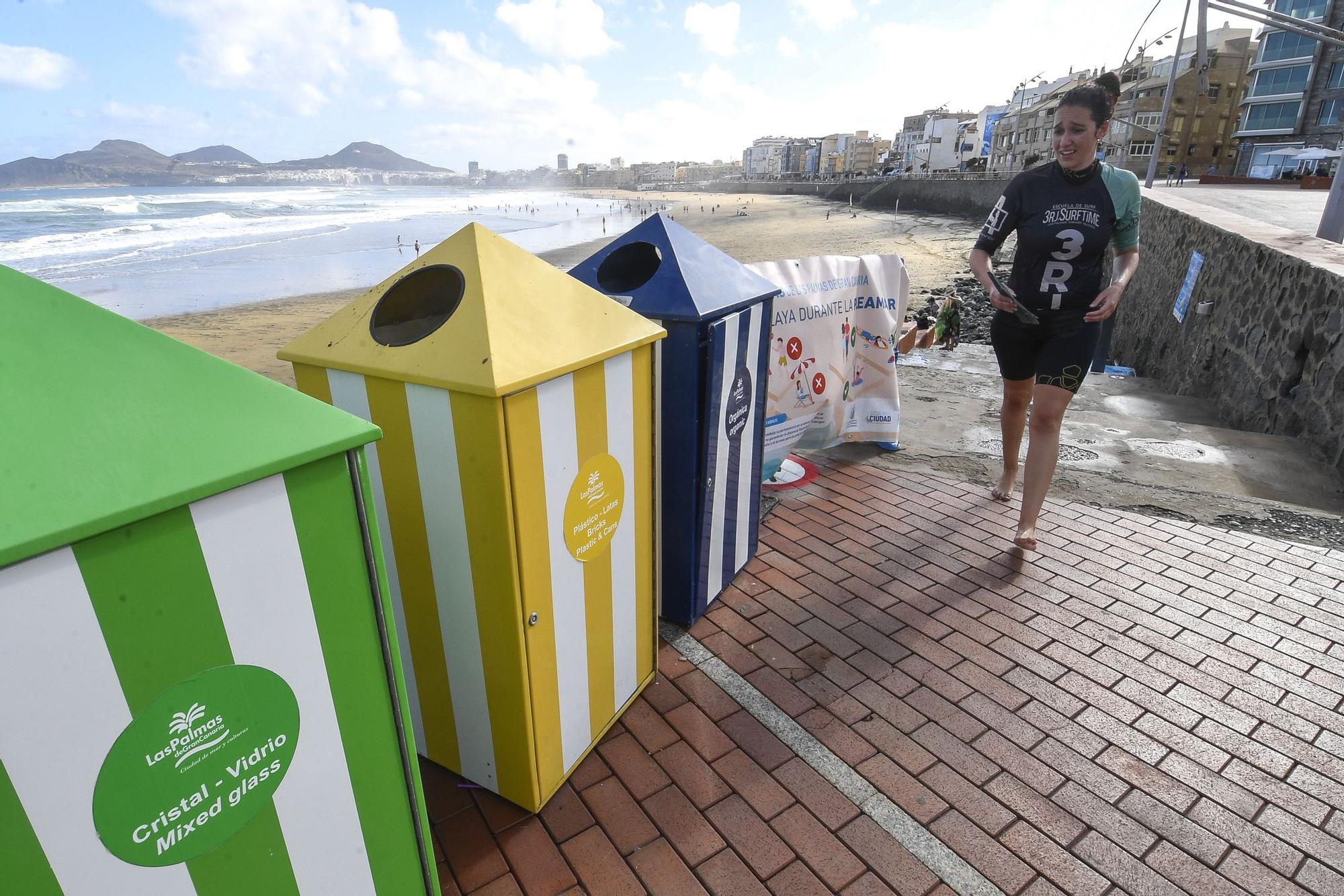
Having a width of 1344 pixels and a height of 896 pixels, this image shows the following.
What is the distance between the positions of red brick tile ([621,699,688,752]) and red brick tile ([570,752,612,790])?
0.16 m

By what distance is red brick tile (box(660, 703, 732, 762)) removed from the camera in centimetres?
232

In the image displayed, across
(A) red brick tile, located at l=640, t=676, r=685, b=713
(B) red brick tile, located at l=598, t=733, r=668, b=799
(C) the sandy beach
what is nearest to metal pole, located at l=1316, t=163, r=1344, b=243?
(C) the sandy beach

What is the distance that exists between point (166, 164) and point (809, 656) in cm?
15427

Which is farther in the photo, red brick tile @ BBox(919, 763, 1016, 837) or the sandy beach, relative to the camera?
the sandy beach

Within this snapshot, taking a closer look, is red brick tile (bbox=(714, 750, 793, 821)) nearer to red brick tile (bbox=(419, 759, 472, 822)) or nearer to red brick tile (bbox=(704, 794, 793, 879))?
red brick tile (bbox=(704, 794, 793, 879))

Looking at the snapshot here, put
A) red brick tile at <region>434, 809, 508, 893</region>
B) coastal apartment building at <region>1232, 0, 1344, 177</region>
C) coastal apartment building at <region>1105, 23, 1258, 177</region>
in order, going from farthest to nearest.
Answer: coastal apartment building at <region>1105, 23, 1258, 177</region>
coastal apartment building at <region>1232, 0, 1344, 177</region>
red brick tile at <region>434, 809, 508, 893</region>

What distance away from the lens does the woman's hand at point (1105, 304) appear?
3096mm

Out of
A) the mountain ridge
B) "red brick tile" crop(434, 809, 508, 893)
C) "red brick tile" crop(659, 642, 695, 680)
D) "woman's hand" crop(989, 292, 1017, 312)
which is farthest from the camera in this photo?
the mountain ridge

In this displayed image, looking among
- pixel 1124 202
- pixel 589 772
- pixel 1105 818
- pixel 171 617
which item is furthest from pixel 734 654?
pixel 1124 202

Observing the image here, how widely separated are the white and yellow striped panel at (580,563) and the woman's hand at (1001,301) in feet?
6.63

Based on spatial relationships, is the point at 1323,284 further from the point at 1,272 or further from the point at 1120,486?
the point at 1,272

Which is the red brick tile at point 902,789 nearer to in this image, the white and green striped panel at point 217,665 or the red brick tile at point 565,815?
the red brick tile at point 565,815

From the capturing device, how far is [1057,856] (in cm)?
196

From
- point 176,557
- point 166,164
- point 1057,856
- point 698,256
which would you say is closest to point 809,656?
point 1057,856
